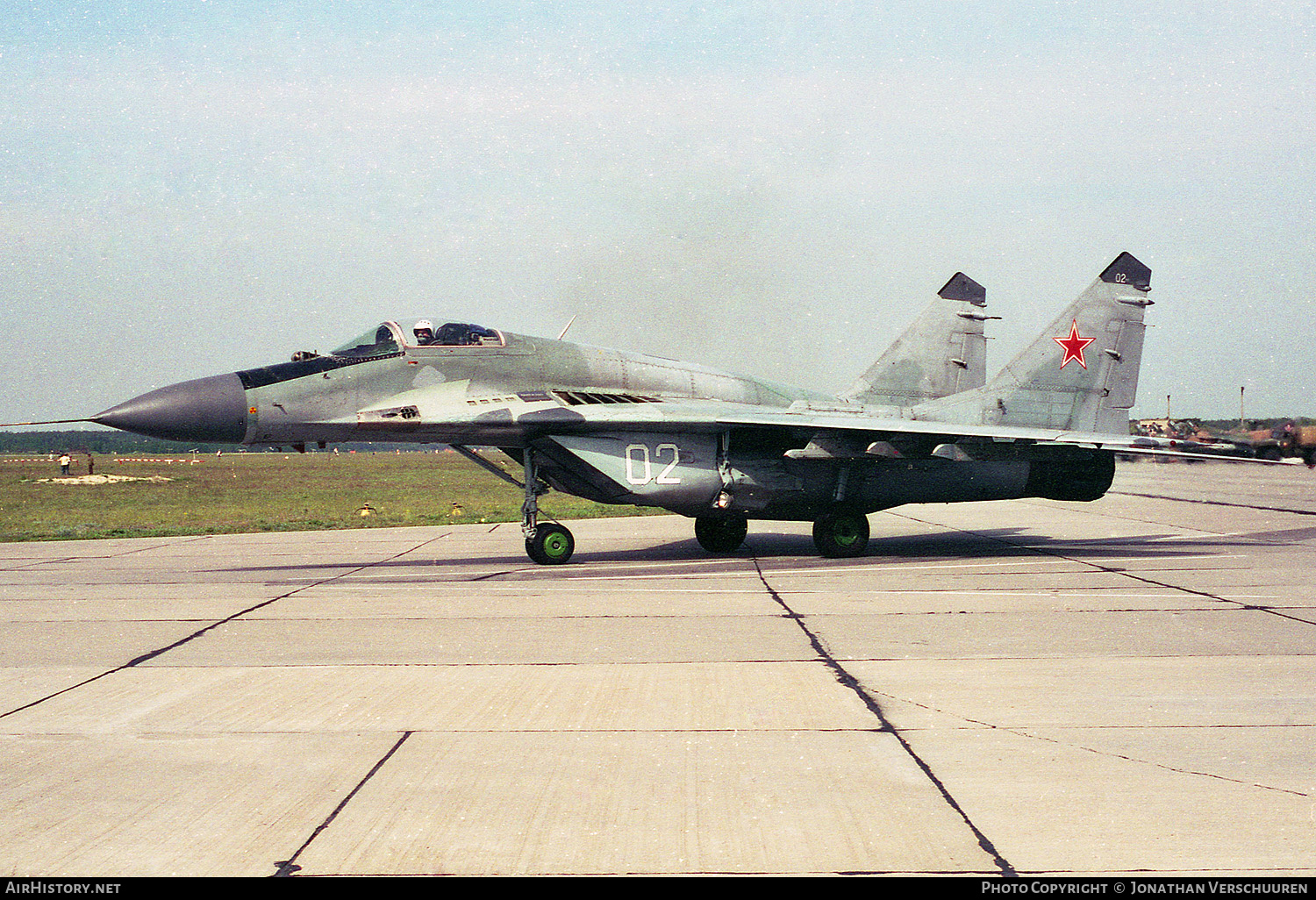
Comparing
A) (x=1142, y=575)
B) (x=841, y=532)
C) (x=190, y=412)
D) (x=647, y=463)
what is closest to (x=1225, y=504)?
(x=841, y=532)

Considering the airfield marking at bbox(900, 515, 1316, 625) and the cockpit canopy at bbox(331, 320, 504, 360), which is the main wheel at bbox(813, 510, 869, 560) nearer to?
the airfield marking at bbox(900, 515, 1316, 625)

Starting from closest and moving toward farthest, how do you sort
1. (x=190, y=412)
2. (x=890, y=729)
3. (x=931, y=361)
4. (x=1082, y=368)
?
1. (x=890, y=729)
2. (x=190, y=412)
3. (x=1082, y=368)
4. (x=931, y=361)

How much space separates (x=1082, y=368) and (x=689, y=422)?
723 centimetres

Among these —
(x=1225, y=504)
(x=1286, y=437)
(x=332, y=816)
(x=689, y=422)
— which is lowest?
(x=332, y=816)

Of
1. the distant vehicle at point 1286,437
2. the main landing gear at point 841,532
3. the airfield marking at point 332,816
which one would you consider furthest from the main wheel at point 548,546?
the distant vehicle at point 1286,437

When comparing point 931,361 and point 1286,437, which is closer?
point 931,361

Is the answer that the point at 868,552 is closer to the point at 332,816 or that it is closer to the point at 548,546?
the point at 548,546

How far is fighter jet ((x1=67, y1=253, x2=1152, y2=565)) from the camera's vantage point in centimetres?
1331

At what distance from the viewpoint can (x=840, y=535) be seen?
15344mm

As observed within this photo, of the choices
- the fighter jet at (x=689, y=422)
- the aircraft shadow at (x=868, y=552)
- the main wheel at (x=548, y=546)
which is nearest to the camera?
the fighter jet at (x=689, y=422)

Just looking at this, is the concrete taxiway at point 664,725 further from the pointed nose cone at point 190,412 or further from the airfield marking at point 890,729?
the pointed nose cone at point 190,412

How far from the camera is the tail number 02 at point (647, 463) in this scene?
47.0ft

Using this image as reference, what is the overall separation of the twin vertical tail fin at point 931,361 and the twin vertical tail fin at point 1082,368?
1220mm

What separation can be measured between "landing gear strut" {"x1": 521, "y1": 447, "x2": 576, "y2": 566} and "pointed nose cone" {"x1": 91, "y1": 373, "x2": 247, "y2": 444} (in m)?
3.88
